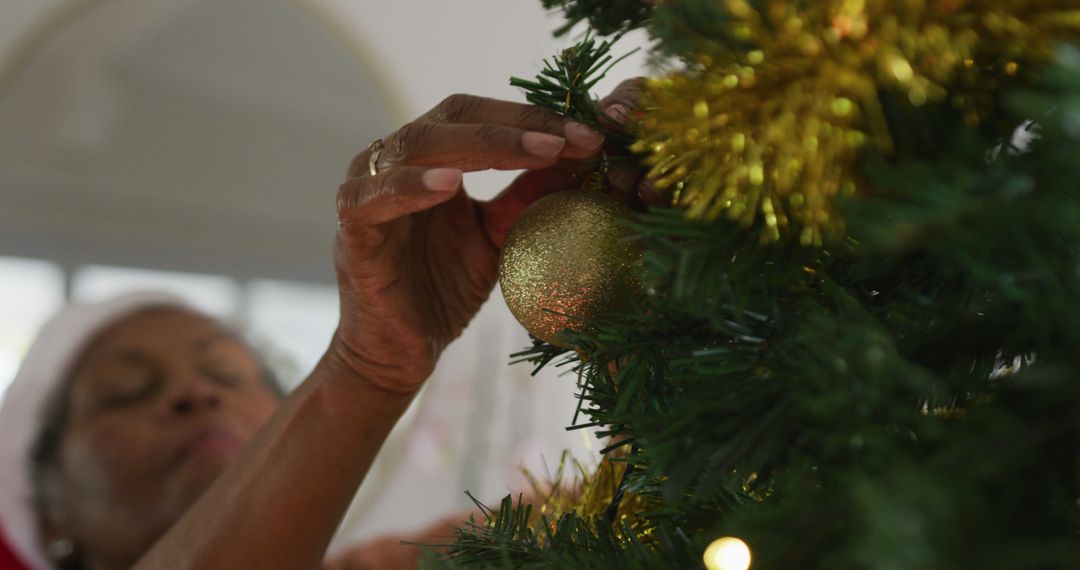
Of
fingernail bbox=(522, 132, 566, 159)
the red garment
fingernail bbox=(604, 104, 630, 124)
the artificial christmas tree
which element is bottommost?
the red garment

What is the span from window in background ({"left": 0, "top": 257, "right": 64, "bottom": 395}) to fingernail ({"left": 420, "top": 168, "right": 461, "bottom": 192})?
110 centimetres

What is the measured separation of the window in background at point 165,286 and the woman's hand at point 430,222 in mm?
821

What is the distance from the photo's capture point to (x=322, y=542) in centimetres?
56

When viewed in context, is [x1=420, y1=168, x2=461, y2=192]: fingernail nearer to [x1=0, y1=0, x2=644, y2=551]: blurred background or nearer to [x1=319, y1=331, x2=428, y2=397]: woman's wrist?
[x1=319, y1=331, x2=428, y2=397]: woman's wrist

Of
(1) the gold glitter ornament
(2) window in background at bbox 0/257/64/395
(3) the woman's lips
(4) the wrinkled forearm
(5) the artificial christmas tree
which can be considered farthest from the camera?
(2) window in background at bbox 0/257/64/395

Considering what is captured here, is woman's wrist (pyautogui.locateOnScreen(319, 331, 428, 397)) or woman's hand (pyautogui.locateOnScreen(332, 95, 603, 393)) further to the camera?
woman's wrist (pyautogui.locateOnScreen(319, 331, 428, 397))

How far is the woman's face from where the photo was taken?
0.92m

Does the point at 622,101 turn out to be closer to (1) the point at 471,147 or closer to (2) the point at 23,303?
(1) the point at 471,147

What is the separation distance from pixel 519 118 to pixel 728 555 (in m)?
0.25

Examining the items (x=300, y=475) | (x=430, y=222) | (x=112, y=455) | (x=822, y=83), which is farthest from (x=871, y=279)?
(x=112, y=455)

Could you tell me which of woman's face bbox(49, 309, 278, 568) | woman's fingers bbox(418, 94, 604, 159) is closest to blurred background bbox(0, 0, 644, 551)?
woman's face bbox(49, 309, 278, 568)

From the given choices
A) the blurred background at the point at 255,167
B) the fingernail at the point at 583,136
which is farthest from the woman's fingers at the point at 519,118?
the blurred background at the point at 255,167

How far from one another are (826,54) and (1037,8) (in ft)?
0.16

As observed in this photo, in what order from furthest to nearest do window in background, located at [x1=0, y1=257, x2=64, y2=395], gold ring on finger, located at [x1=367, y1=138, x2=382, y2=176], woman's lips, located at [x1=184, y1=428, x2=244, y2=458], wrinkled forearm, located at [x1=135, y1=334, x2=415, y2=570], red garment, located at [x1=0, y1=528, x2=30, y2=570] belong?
window in background, located at [x1=0, y1=257, x2=64, y2=395] < red garment, located at [x1=0, y1=528, x2=30, y2=570] < woman's lips, located at [x1=184, y1=428, x2=244, y2=458] < wrinkled forearm, located at [x1=135, y1=334, x2=415, y2=570] < gold ring on finger, located at [x1=367, y1=138, x2=382, y2=176]
